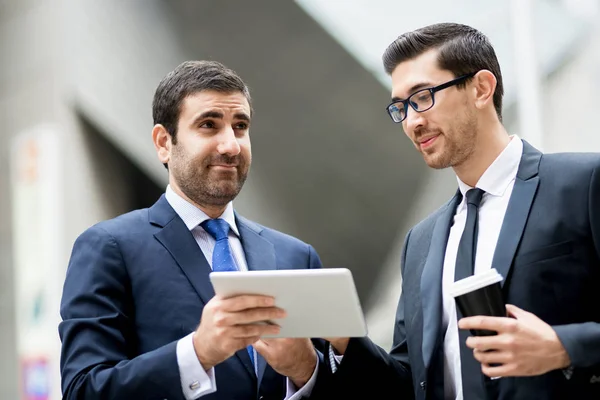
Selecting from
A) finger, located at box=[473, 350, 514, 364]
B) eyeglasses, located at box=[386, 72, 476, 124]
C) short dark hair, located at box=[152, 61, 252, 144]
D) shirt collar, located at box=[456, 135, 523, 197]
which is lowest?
finger, located at box=[473, 350, 514, 364]

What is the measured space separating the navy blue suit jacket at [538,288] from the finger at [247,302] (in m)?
0.57

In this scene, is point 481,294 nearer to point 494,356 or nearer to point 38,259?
point 494,356

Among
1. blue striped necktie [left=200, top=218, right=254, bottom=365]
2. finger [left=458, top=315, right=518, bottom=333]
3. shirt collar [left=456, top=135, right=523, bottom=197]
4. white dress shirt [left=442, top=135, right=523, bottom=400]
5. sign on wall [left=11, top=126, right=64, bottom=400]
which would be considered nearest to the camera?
finger [left=458, top=315, right=518, bottom=333]

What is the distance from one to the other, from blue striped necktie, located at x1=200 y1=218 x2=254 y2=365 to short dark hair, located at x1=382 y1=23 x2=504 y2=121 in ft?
2.97

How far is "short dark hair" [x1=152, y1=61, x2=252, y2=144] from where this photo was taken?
9.77 ft

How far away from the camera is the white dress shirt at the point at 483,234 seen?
2555 mm

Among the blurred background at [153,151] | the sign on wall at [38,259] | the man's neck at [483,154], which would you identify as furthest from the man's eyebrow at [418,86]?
the sign on wall at [38,259]

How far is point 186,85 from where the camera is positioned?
9.80ft

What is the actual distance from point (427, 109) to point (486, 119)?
0.75 ft

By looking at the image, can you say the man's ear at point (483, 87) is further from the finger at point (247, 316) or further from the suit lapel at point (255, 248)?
the finger at point (247, 316)

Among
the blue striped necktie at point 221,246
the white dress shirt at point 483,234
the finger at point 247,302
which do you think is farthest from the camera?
the blue striped necktie at point 221,246

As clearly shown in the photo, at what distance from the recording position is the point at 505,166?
2682 millimetres

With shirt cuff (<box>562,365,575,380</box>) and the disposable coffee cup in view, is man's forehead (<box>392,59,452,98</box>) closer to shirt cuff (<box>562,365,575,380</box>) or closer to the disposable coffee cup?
the disposable coffee cup

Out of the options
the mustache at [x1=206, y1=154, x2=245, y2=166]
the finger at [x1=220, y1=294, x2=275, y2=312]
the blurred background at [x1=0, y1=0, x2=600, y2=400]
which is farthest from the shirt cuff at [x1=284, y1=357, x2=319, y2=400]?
the blurred background at [x1=0, y1=0, x2=600, y2=400]
